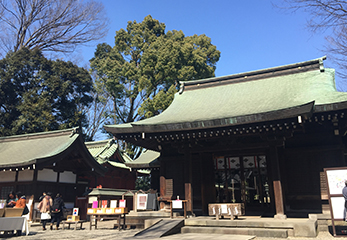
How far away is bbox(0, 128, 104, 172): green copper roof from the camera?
14.7 metres

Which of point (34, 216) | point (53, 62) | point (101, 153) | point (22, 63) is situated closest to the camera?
point (34, 216)

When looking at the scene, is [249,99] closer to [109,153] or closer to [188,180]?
[188,180]

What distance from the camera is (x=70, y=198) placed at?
1706cm

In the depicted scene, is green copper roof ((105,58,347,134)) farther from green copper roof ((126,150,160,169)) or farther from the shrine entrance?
green copper roof ((126,150,160,169))

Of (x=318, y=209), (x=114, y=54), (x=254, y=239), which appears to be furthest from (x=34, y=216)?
(x=114, y=54)

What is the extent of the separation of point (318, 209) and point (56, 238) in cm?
939

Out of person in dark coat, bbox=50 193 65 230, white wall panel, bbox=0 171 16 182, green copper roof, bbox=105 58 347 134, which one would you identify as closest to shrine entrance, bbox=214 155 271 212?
green copper roof, bbox=105 58 347 134

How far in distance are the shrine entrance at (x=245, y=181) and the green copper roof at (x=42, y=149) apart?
29.3 feet

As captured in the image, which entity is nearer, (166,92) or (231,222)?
(231,222)

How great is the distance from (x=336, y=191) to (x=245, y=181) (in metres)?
4.11

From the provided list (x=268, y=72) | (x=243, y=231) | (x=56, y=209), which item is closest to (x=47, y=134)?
(x=56, y=209)

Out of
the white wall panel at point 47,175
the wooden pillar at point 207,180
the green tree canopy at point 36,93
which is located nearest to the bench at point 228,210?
the wooden pillar at point 207,180

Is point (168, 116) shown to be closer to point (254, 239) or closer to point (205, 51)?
point (254, 239)

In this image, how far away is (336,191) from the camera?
814 centimetres
